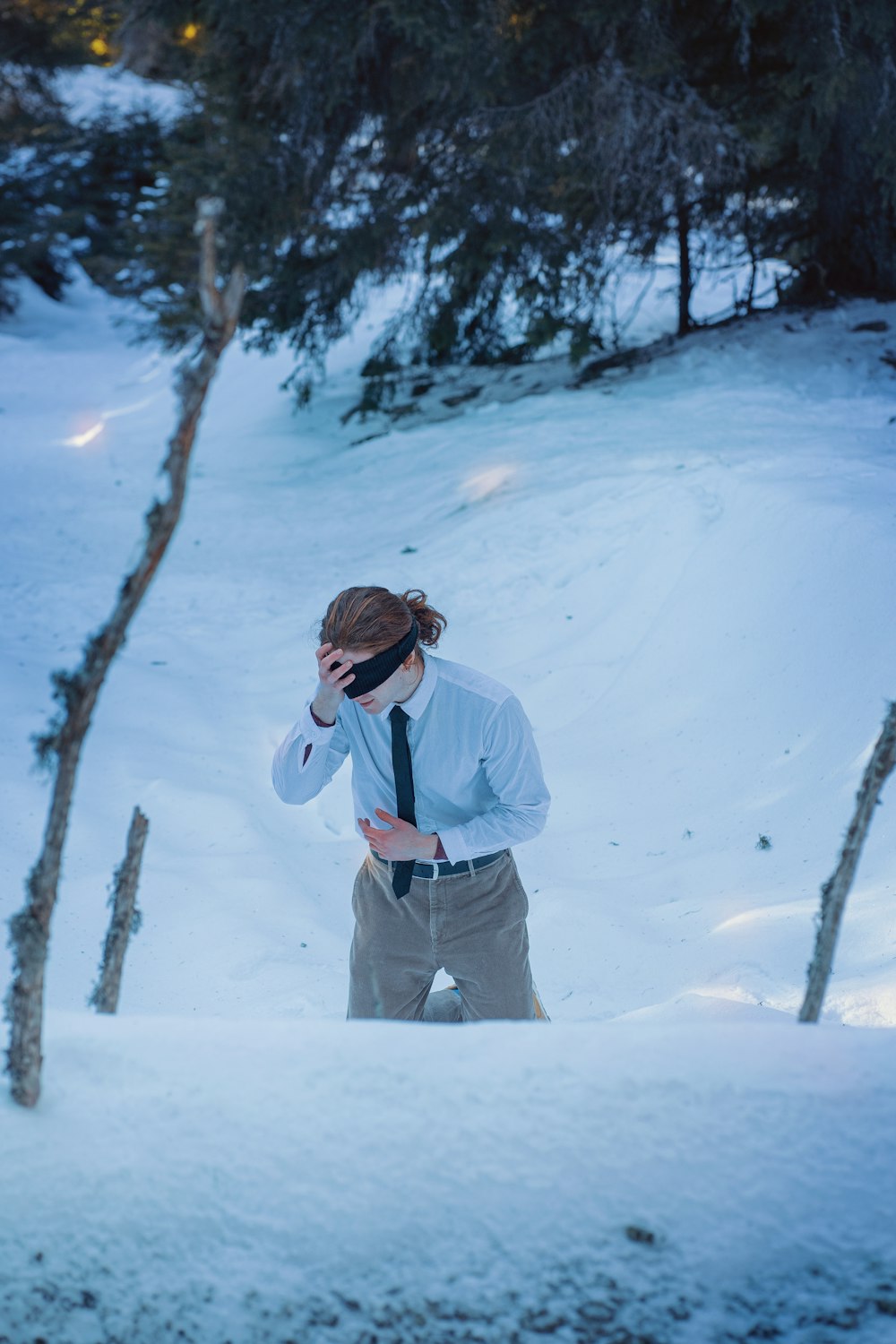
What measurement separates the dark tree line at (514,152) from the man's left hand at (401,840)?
7.36m

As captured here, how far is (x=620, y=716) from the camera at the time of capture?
5695 mm

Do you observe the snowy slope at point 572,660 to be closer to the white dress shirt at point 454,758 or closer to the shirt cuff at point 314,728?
the shirt cuff at point 314,728

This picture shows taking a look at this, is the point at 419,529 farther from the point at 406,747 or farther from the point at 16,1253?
the point at 16,1253

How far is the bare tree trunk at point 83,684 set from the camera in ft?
4.53

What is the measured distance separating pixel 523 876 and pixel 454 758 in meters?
2.23

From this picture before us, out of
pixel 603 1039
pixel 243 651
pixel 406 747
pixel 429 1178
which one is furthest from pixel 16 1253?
pixel 243 651

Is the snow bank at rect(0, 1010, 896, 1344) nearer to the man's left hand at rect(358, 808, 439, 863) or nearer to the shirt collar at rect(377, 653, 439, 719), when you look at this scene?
the man's left hand at rect(358, 808, 439, 863)

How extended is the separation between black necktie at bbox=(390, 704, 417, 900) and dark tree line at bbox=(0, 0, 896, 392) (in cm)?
718

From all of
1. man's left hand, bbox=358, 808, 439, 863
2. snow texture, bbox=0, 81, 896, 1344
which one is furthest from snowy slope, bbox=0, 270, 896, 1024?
man's left hand, bbox=358, 808, 439, 863

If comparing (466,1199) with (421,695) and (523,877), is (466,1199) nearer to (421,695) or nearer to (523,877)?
(421,695)

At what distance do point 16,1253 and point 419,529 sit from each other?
23.3ft

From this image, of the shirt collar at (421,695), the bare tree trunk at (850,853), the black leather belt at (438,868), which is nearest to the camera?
the bare tree trunk at (850,853)

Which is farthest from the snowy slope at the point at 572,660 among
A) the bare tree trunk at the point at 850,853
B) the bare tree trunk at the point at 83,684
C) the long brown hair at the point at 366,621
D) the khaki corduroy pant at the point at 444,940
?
the bare tree trunk at the point at 850,853

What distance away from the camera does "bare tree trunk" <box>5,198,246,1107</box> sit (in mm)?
1382
